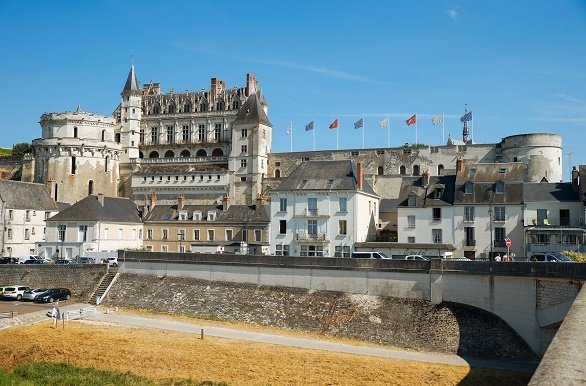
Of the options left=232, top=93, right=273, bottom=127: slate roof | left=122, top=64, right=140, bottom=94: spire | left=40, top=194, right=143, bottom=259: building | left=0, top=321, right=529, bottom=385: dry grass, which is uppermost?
left=122, top=64, right=140, bottom=94: spire

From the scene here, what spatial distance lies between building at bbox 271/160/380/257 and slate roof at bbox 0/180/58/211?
2589 cm

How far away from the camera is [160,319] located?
34875 millimetres

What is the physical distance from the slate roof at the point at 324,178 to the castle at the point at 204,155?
654 inches

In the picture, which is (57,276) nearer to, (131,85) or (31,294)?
(31,294)

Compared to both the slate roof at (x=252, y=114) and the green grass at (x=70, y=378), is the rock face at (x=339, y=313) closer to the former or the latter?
the green grass at (x=70, y=378)

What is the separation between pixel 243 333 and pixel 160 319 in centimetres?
628

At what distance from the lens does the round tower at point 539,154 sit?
59.0m

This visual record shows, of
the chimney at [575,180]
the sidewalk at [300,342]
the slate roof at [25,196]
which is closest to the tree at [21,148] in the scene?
the slate roof at [25,196]

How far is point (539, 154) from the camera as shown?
59250 millimetres

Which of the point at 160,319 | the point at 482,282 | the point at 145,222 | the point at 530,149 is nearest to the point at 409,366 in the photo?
the point at 482,282

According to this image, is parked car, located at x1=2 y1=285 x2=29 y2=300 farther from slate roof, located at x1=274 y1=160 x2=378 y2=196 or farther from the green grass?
slate roof, located at x1=274 y1=160 x2=378 y2=196

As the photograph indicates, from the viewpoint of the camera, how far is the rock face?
27391 millimetres

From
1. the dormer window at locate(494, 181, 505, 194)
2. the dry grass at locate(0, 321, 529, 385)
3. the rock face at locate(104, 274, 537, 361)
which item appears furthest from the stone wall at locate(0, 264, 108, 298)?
the dormer window at locate(494, 181, 505, 194)

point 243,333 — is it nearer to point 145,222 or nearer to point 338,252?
point 338,252
